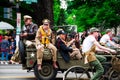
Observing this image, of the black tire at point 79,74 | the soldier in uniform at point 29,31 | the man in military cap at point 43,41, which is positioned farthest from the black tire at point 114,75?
the soldier in uniform at point 29,31

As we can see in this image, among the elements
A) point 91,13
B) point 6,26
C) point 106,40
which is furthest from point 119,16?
point 106,40

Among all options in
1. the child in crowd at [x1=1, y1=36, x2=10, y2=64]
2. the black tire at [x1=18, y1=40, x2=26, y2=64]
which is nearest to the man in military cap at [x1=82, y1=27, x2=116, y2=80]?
the black tire at [x1=18, y1=40, x2=26, y2=64]

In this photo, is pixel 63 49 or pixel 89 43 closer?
pixel 89 43

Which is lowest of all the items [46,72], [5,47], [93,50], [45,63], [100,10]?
[5,47]

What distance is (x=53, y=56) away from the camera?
14734 mm

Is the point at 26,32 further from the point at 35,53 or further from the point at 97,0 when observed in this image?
the point at 97,0

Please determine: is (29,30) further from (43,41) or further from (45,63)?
(45,63)

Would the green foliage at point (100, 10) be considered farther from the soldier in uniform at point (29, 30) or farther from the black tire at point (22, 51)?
the black tire at point (22, 51)

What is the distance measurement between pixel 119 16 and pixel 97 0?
8.33 m

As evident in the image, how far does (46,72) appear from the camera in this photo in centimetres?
1498

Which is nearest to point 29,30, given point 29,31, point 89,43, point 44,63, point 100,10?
point 29,31

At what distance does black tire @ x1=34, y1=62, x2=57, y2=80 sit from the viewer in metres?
14.9

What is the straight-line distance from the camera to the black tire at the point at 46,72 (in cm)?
1488

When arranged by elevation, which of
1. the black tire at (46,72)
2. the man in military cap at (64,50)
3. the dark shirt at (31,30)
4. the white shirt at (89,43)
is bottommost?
the black tire at (46,72)
